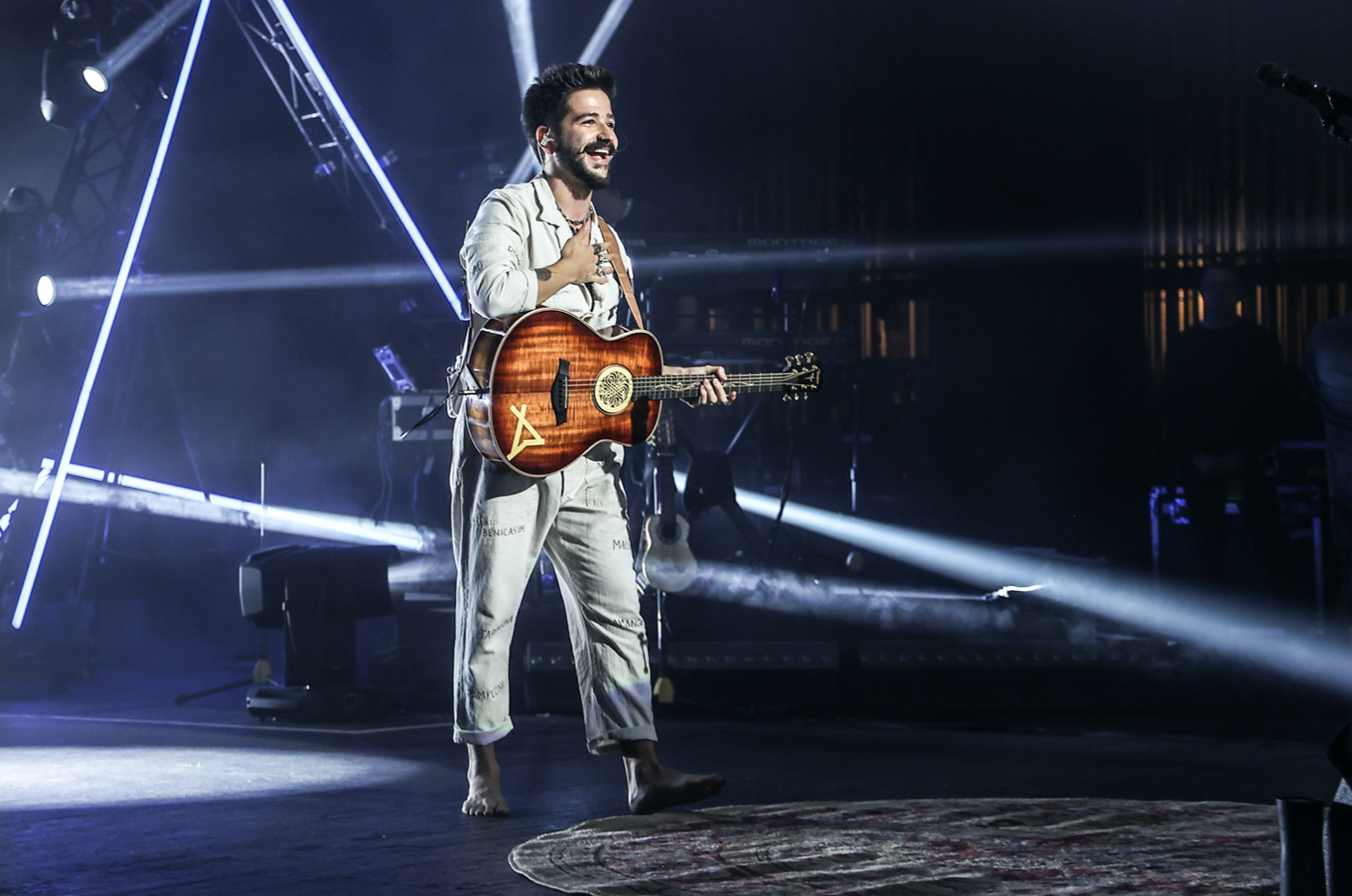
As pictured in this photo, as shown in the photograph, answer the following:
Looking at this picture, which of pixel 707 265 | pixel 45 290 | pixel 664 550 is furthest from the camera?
pixel 45 290

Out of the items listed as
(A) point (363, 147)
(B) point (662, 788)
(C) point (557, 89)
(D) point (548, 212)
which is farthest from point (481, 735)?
(A) point (363, 147)

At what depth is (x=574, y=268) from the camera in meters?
2.90

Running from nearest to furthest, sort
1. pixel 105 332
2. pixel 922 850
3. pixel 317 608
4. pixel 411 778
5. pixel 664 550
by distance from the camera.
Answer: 1. pixel 922 850
2. pixel 411 778
3. pixel 317 608
4. pixel 664 550
5. pixel 105 332

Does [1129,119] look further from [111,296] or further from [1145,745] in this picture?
[111,296]

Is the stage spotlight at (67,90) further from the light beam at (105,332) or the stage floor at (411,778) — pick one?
the stage floor at (411,778)

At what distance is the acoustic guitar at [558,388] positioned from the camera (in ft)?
9.25

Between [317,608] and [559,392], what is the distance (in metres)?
2.47

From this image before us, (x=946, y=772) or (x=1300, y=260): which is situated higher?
(x=1300, y=260)

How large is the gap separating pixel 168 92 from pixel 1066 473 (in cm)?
475

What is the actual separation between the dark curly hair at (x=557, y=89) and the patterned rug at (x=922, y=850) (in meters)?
1.42

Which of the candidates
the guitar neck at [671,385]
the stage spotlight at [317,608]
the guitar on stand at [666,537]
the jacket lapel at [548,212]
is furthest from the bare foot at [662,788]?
the stage spotlight at [317,608]

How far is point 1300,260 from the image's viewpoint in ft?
24.8

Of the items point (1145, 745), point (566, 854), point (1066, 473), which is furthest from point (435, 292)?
point (566, 854)

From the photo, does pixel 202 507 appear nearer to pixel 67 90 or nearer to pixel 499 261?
Result: pixel 67 90
